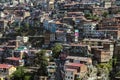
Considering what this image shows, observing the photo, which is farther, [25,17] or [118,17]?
[25,17]

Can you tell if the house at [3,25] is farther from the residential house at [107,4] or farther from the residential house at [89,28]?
the residential house at [107,4]

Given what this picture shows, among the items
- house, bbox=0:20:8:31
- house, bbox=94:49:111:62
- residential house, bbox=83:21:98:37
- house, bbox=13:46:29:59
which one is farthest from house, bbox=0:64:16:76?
house, bbox=0:20:8:31

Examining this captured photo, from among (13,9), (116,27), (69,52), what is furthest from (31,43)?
(13,9)

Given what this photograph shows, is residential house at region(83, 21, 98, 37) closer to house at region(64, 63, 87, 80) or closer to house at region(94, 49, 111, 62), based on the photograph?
house at region(94, 49, 111, 62)

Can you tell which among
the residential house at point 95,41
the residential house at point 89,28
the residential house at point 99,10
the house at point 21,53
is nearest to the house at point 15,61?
the house at point 21,53

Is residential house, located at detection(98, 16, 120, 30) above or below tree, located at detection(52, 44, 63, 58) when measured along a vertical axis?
above

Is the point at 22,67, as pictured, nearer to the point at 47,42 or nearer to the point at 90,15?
the point at 47,42
